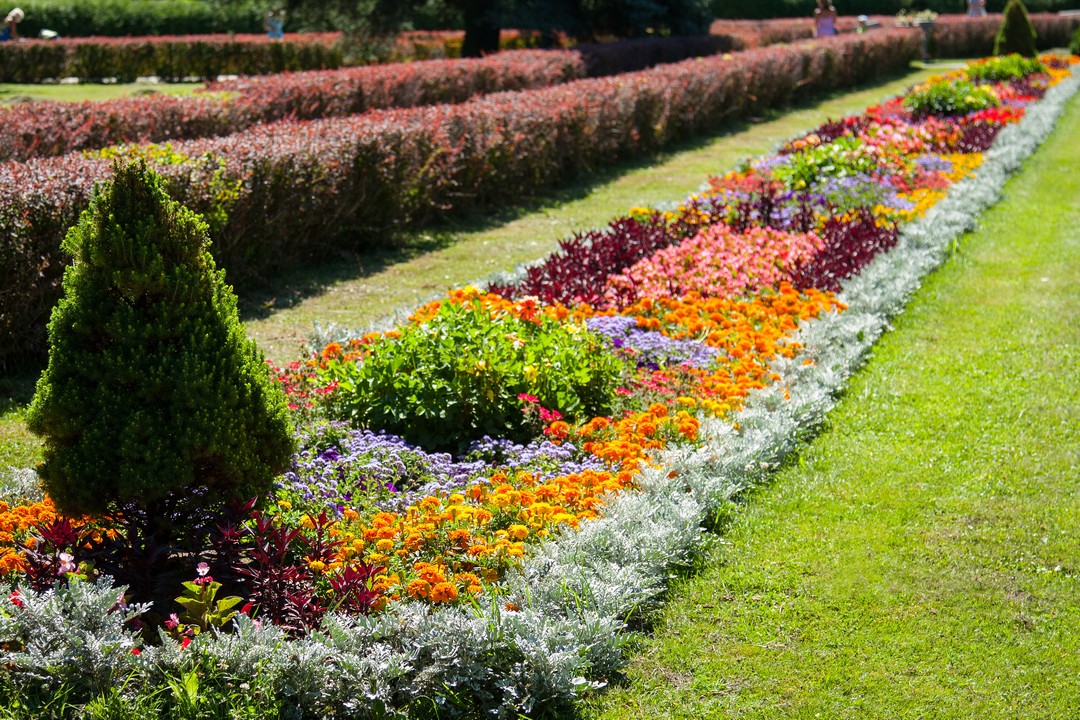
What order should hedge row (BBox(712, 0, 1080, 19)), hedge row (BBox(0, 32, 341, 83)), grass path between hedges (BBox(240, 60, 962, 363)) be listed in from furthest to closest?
1. hedge row (BBox(712, 0, 1080, 19))
2. hedge row (BBox(0, 32, 341, 83))
3. grass path between hedges (BBox(240, 60, 962, 363))

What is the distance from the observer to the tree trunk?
21.7 meters

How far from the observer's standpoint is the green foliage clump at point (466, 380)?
4.92 metres

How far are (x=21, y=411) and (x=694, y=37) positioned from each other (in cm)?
2043

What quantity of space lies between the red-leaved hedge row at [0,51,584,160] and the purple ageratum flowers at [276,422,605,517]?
16.5 ft

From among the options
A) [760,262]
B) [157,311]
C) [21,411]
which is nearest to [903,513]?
[157,311]

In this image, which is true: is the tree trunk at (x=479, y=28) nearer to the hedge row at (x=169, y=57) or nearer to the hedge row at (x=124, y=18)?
the hedge row at (x=169, y=57)

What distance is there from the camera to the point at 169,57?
87.6 feet

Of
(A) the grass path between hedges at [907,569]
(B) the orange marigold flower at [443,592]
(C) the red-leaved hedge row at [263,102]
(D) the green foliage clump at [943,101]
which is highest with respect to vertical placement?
(C) the red-leaved hedge row at [263,102]

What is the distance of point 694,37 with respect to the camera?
23.5 m

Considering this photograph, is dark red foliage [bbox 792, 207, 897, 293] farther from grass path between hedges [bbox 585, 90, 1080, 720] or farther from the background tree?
the background tree

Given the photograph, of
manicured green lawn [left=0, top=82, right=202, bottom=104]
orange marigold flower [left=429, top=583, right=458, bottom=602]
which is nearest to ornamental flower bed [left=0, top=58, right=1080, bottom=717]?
orange marigold flower [left=429, top=583, right=458, bottom=602]

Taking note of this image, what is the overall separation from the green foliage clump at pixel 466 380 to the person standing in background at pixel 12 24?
91.9ft

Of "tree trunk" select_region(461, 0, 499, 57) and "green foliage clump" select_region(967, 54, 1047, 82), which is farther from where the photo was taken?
A: "tree trunk" select_region(461, 0, 499, 57)

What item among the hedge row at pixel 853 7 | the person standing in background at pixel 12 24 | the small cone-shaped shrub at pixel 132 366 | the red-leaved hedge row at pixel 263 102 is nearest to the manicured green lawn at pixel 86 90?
the person standing in background at pixel 12 24
